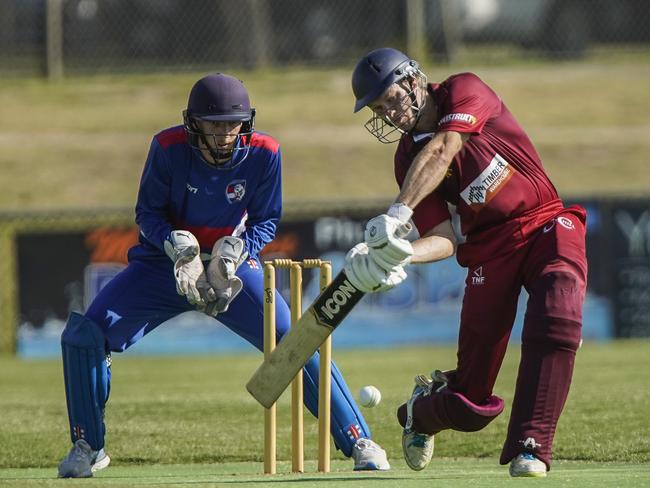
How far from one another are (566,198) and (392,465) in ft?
29.7

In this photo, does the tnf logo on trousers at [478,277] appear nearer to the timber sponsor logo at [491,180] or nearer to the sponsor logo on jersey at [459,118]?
the timber sponsor logo at [491,180]

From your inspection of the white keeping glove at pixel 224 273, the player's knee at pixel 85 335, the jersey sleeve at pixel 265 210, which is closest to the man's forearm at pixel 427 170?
the white keeping glove at pixel 224 273

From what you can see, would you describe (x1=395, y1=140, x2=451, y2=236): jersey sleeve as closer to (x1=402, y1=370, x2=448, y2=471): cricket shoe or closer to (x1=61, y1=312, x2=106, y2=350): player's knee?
(x1=402, y1=370, x2=448, y2=471): cricket shoe

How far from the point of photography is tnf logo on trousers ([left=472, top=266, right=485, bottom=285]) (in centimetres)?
624

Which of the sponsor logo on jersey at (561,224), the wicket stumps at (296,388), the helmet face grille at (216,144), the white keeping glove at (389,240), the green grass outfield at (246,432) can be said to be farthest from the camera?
the helmet face grille at (216,144)

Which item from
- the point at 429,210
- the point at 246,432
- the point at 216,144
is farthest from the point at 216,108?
the point at 246,432

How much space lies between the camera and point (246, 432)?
28.9ft

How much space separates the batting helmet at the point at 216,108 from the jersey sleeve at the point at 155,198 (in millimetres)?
194

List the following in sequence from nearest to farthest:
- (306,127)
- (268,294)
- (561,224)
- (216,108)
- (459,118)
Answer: (459,118) → (561,224) → (268,294) → (216,108) → (306,127)

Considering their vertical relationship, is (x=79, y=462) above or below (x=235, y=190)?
below

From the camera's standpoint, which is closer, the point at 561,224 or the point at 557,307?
the point at 557,307

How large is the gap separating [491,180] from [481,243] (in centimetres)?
30

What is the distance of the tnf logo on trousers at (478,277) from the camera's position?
6238 millimetres

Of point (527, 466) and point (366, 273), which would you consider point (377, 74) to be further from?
point (527, 466)
